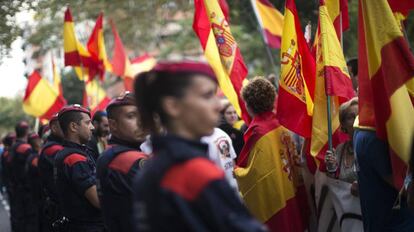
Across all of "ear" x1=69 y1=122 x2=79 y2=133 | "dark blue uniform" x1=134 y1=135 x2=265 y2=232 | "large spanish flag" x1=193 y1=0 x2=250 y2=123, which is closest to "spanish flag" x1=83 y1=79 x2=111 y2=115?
"large spanish flag" x1=193 y1=0 x2=250 y2=123

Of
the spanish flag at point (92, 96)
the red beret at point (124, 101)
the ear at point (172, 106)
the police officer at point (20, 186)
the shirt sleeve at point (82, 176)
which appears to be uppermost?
the ear at point (172, 106)

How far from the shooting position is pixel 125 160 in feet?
13.9

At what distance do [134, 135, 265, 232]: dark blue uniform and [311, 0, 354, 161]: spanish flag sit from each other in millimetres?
3300

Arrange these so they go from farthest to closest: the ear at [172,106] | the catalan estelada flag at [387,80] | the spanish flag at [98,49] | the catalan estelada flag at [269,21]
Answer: the spanish flag at [98,49] < the catalan estelada flag at [269,21] < the catalan estelada flag at [387,80] < the ear at [172,106]

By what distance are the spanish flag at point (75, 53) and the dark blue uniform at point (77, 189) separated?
6441 millimetres

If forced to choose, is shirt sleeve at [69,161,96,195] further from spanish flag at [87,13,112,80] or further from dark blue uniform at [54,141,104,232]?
spanish flag at [87,13,112,80]

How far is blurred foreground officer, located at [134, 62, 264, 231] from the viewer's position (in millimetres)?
2555

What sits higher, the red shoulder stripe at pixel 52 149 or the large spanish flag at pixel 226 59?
the large spanish flag at pixel 226 59

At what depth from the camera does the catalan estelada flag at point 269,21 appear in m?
9.10

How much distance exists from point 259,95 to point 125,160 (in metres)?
2.29

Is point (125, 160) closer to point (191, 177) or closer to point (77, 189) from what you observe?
point (77, 189)

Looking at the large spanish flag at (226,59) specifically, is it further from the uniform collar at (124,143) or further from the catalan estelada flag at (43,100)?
the catalan estelada flag at (43,100)

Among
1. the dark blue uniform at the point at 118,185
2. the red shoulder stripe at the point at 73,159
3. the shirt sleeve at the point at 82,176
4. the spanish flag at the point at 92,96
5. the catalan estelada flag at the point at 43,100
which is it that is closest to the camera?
the dark blue uniform at the point at 118,185

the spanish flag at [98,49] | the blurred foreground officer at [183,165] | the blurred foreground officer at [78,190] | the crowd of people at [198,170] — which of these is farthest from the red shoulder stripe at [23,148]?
the blurred foreground officer at [183,165]
